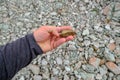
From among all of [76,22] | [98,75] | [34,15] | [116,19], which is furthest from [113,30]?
[34,15]

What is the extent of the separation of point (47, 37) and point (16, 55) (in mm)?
246

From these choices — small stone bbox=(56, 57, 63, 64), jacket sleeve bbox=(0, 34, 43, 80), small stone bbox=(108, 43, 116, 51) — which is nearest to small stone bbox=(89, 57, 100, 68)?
small stone bbox=(108, 43, 116, 51)

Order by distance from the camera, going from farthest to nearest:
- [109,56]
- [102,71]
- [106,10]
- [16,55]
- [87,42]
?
[106,10] → [87,42] → [109,56] → [102,71] → [16,55]

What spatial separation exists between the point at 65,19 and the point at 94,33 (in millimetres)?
392

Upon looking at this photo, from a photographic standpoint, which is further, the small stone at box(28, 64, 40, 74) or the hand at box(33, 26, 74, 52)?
the small stone at box(28, 64, 40, 74)

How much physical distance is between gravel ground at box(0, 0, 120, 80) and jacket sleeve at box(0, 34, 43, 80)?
0.74m

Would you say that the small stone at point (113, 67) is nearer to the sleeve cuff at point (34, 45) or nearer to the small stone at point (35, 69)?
the small stone at point (35, 69)

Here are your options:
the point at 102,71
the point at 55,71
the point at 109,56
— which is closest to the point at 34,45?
the point at 55,71

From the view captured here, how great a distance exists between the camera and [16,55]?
178 cm

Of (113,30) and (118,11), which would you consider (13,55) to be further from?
(118,11)

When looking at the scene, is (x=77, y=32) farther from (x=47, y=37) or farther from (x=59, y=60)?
(x=47, y=37)

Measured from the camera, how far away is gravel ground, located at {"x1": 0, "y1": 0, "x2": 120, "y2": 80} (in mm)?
2531

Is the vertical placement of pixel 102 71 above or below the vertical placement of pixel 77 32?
below

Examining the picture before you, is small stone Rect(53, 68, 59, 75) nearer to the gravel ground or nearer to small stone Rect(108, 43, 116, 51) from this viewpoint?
the gravel ground
